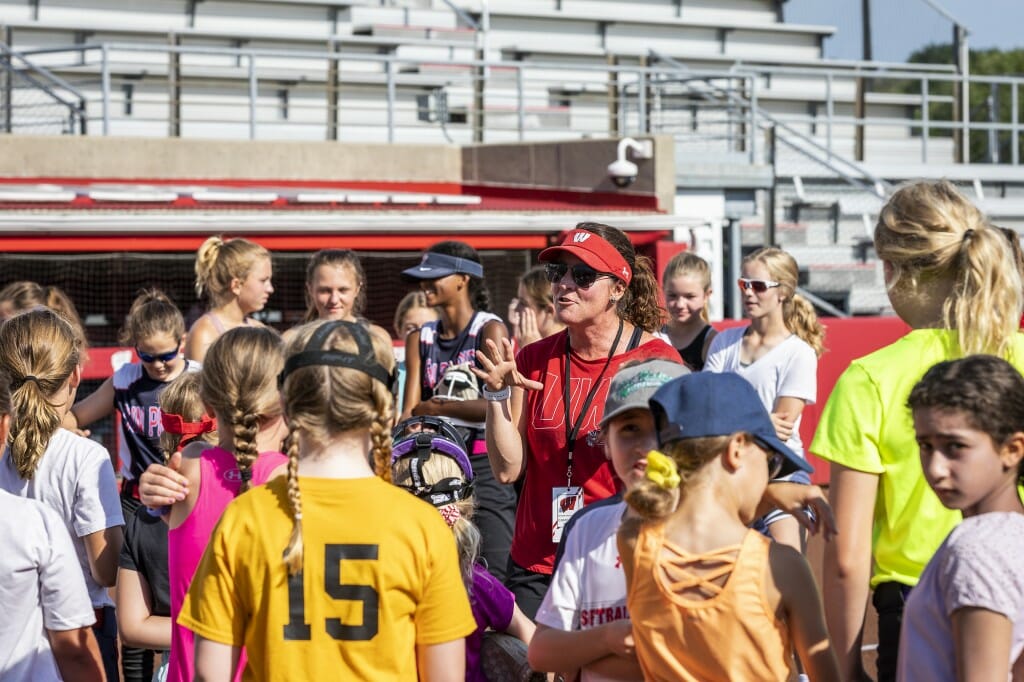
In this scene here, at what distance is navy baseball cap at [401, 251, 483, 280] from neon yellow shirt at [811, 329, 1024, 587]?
324cm

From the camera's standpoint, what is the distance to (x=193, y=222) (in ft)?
38.6

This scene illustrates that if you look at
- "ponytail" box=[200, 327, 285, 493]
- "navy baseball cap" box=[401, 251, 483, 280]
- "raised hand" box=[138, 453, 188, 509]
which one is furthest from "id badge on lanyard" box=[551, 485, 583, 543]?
"navy baseball cap" box=[401, 251, 483, 280]

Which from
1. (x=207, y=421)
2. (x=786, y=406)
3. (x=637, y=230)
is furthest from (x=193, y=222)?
(x=207, y=421)

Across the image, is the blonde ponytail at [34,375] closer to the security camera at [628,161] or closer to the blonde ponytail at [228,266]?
the blonde ponytail at [228,266]

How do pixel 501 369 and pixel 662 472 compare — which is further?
pixel 501 369

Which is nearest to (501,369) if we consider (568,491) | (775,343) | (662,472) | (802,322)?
(568,491)

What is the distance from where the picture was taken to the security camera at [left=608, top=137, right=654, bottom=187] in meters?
15.5

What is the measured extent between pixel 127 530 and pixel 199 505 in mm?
460

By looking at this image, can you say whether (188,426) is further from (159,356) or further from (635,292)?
(159,356)

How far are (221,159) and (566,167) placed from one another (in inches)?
177

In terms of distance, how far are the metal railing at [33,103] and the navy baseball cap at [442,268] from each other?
11774mm

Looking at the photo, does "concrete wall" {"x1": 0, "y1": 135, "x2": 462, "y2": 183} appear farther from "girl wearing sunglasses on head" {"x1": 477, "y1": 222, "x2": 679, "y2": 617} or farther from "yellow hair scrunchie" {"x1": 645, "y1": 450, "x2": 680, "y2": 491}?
"yellow hair scrunchie" {"x1": 645, "y1": 450, "x2": 680, "y2": 491}

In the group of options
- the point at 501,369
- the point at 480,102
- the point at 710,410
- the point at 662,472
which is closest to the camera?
the point at 662,472

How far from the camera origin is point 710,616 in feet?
8.30
